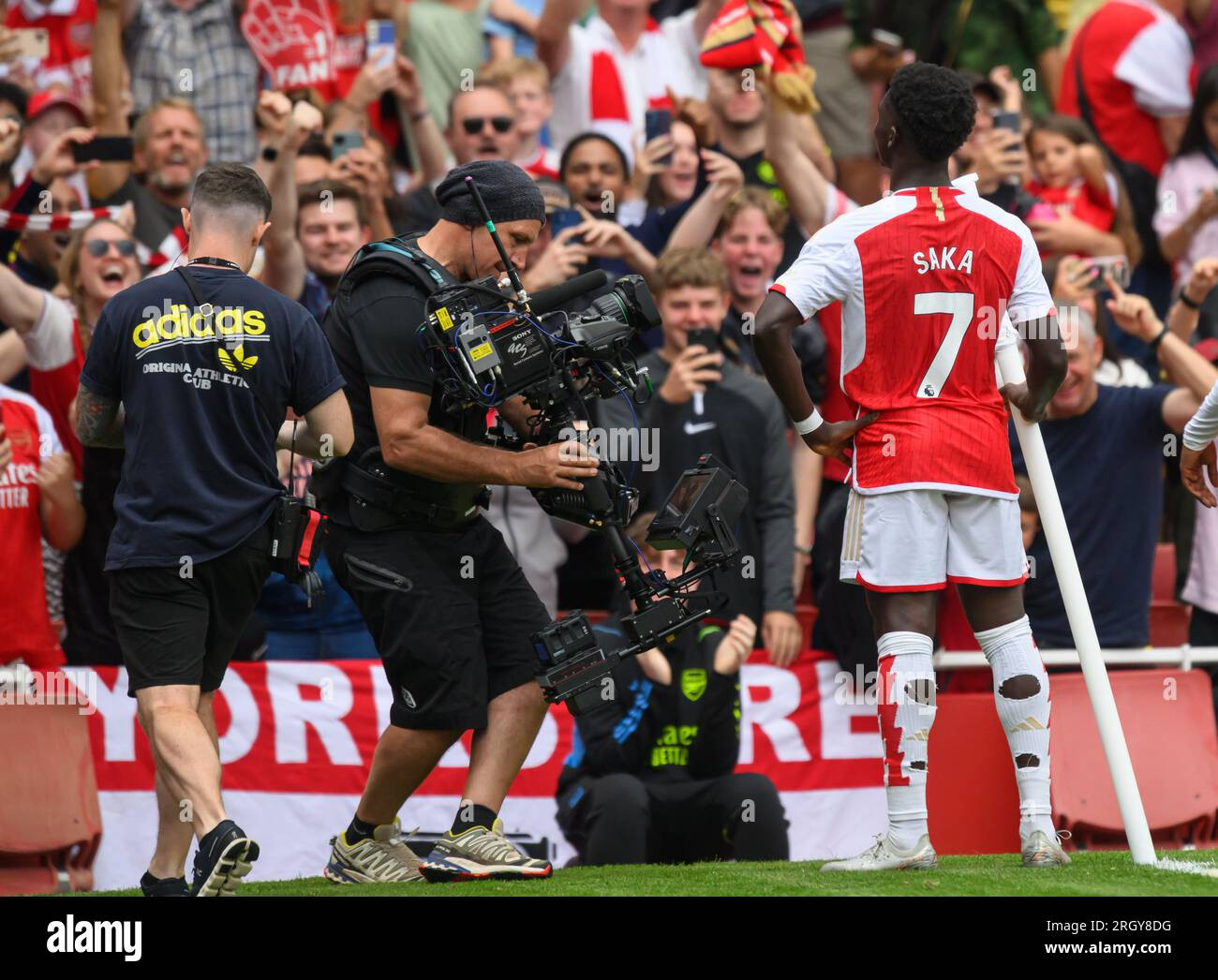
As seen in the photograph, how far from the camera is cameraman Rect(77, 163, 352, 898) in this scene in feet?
17.7

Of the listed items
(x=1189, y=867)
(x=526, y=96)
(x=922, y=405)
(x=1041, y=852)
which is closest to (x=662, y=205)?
(x=526, y=96)

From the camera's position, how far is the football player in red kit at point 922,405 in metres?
5.54

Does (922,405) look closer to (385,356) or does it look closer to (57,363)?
(385,356)

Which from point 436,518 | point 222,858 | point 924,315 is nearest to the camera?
point 222,858

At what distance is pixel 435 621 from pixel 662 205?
15.8ft

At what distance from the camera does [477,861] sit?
5789 millimetres

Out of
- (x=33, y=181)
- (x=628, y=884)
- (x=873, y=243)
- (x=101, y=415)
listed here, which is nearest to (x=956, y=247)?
(x=873, y=243)

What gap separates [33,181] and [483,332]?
15.2 ft

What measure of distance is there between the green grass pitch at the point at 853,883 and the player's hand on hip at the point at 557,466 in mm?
1293

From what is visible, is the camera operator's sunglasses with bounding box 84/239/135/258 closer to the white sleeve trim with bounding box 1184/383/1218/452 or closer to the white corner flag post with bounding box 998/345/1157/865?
the white corner flag post with bounding box 998/345/1157/865

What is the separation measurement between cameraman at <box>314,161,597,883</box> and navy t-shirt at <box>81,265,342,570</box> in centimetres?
37

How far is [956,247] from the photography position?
554 cm

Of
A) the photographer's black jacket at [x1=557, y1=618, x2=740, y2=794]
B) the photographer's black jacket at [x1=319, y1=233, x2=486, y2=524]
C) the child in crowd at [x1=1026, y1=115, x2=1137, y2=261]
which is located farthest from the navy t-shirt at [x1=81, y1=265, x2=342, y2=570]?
the child in crowd at [x1=1026, y1=115, x2=1137, y2=261]
